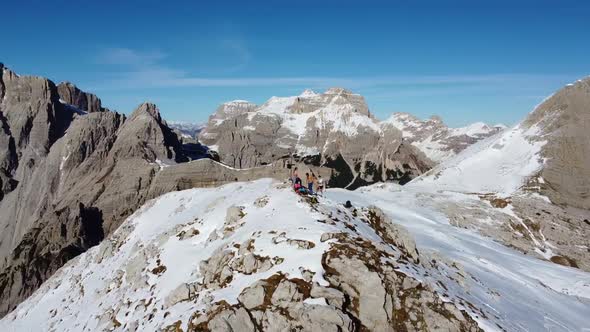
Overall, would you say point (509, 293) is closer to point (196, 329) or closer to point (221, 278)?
point (221, 278)

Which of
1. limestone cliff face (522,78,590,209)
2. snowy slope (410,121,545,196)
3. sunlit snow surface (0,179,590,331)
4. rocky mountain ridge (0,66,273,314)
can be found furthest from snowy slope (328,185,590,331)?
rocky mountain ridge (0,66,273,314)

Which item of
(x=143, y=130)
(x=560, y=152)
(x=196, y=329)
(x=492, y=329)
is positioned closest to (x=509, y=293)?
(x=492, y=329)

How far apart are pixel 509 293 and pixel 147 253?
1268 inches

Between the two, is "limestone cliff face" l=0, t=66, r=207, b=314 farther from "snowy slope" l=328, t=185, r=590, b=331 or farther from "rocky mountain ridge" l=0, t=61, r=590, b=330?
"snowy slope" l=328, t=185, r=590, b=331

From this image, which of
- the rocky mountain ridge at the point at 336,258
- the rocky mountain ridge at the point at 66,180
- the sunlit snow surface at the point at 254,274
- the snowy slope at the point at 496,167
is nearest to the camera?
the rocky mountain ridge at the point at 336,258

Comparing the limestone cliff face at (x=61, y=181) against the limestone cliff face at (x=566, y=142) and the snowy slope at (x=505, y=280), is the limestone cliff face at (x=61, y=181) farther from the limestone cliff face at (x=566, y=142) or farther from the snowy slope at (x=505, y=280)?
the limestone cliff face at (x=566, y=142)

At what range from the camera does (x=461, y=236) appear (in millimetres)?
57938

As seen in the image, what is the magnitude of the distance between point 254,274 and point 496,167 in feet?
386

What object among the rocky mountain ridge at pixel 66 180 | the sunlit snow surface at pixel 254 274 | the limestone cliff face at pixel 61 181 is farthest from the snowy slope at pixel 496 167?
the limestone cliff face at pixel 61 181

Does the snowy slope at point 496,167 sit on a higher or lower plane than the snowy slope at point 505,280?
higher

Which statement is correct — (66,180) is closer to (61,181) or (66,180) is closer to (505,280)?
(61,181)

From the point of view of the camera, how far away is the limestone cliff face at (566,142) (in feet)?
345

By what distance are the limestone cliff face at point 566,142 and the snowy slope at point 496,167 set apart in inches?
125

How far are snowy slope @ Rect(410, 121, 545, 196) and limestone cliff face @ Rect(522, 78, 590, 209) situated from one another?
318 cm
